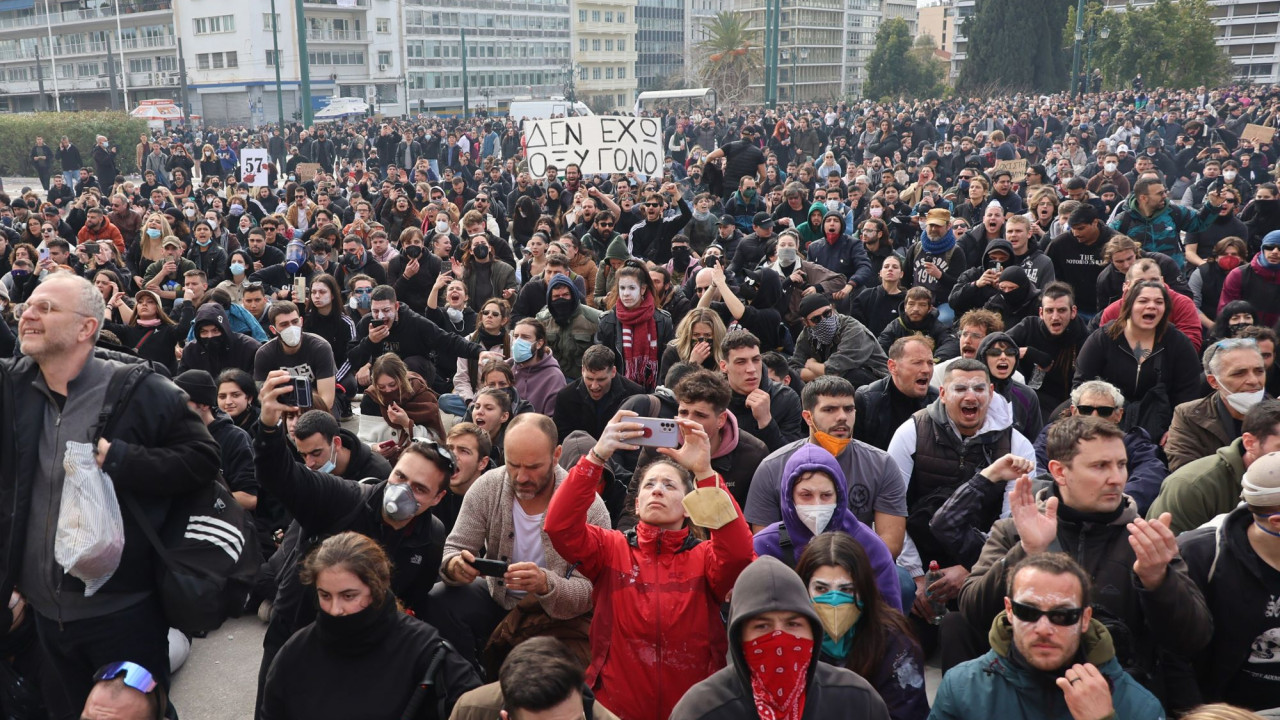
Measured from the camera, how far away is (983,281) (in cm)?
854

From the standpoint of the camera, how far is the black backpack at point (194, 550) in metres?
3.45

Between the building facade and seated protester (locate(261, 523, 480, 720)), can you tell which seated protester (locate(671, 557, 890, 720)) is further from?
the building facade

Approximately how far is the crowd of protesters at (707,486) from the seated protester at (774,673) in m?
0.01

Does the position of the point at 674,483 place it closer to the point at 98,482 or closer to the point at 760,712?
the point at 760,712

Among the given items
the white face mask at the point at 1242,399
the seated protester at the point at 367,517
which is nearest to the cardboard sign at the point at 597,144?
the white face mask at the point at 1242,399

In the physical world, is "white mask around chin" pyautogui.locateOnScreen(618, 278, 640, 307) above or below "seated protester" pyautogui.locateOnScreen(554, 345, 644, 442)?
above

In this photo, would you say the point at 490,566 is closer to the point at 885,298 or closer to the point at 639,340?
the point at 639,340

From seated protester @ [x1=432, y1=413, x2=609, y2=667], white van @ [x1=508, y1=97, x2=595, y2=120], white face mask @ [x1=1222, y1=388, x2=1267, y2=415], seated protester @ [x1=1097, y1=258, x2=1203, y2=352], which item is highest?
white van @ [x1=508, y1=97, x2=595, y2=120]

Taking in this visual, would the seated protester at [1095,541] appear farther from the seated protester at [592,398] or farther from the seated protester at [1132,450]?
the seated protester at [592,398]

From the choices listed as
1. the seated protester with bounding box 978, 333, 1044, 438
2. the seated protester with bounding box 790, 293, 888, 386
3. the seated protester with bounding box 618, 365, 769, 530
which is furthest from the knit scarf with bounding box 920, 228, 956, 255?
the seated protester with bounding box 618, 365, 769, 530

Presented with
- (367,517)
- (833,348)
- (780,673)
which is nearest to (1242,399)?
(833,348)

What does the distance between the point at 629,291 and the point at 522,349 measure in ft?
3.66

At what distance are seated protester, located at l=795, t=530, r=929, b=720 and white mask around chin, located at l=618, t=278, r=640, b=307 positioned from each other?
4.54 metres

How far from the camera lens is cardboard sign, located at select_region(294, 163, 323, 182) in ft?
70.3
